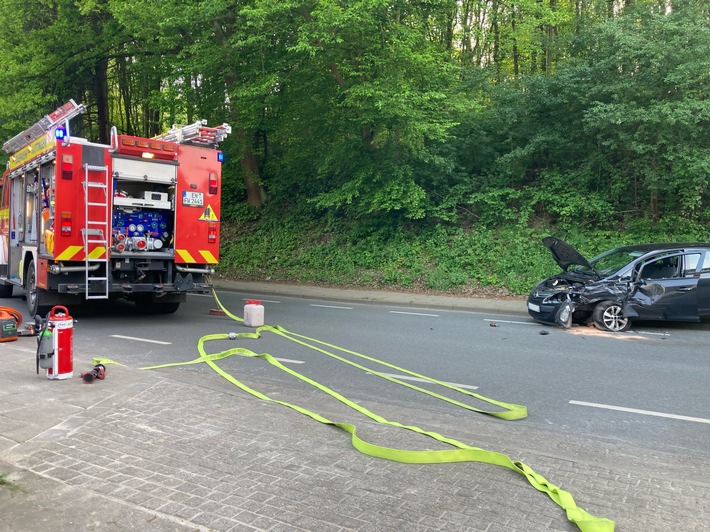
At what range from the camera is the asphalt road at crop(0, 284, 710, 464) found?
5875 millimetres

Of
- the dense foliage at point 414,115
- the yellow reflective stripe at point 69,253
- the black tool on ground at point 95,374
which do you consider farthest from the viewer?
the dense foliage at point 414,115

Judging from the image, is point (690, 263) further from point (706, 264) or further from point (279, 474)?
point (279, 474)

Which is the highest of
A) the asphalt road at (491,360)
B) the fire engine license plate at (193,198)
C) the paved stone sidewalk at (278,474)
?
the fire engine license plate at (193,198)

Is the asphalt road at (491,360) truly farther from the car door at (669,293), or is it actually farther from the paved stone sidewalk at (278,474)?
the paved stone sidewalk at (278,474)

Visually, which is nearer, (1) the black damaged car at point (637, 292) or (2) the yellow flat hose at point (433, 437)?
(2) the yellow flat hose at point (433, 437)

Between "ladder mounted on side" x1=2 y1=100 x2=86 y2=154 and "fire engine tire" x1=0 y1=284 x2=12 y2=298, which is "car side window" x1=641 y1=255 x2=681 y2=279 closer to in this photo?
"ladder mounted on side" x1=2 y1=100 x2=86 y2=154

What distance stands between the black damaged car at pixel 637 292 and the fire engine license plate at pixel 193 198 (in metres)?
6.96

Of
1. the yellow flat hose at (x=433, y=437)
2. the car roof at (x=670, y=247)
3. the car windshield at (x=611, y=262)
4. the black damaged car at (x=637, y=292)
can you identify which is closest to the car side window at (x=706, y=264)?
the black damaged car at (x=637, y=292)

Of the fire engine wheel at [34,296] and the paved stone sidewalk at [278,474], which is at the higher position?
the fire engine wheel at [34,296]

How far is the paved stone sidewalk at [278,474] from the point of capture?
3514 mm

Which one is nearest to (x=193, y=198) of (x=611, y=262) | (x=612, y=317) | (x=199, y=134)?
(x=199, y=134)

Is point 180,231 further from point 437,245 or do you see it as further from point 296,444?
point 437,245

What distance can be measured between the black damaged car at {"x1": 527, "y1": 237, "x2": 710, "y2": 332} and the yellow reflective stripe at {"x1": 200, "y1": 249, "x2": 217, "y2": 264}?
6.51m

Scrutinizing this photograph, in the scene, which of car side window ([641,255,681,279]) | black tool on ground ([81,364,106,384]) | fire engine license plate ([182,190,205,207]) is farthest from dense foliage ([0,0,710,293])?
black tool on ground ([81,364,106,384])
